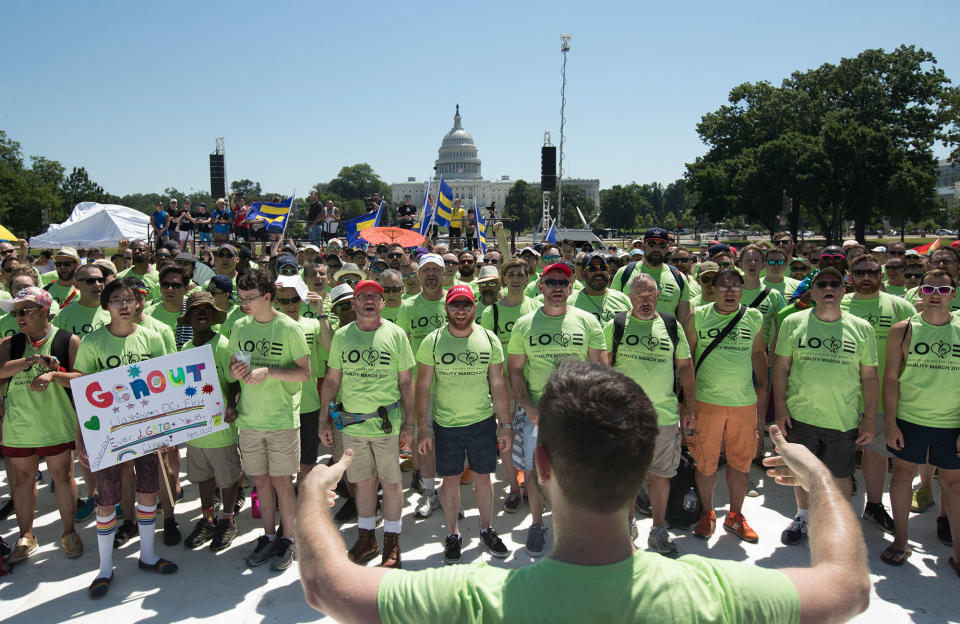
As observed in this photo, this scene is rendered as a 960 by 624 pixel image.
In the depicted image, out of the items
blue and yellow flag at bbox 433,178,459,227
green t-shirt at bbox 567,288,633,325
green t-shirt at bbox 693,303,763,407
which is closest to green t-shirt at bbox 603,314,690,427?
green t-shirt at bbox 693,303,763,407

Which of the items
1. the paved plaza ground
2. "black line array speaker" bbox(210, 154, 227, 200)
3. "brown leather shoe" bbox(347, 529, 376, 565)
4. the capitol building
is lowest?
the paved plaza ground

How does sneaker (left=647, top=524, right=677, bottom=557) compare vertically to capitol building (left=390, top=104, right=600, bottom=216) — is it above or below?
below

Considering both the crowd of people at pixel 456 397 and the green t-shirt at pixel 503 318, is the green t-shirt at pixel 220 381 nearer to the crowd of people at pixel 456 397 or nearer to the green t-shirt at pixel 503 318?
the crowd of people at pixel 456 397

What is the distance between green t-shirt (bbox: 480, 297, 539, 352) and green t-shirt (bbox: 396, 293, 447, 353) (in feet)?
1.63

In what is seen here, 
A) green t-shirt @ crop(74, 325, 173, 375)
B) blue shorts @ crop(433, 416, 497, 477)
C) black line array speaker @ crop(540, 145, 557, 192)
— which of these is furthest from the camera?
black line array speaker @ crop(540, 145, 557, 192)

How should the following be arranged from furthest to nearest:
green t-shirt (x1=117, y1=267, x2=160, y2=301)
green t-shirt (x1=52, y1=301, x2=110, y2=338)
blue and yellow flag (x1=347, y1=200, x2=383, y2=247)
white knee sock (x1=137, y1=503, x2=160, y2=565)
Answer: blue and yellow flag (x1=347, y1=200, x2=383, y2=247)
green t-shirt (x1=117, y1=267, x2=160, y2=301)
green t-shirt (x1=52, y1=301, x2=110, y2=338)
white knee sock (x1=137, y1=503, x2=160, y2=565)

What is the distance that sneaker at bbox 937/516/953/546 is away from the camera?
15.7 ft

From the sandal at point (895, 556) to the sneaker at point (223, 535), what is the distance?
16.7 ft

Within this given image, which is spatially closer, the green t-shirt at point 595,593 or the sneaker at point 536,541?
the green t-shirt at point 595,593

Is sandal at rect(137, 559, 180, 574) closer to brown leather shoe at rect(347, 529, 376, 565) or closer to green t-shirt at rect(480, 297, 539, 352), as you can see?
brown leather shoe at rect(347, 529, 376, 565)

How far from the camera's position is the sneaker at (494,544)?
15.2ft

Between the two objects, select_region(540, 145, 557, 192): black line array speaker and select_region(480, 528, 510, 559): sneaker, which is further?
select_region(540, 145, 557, 192): black line array speaker

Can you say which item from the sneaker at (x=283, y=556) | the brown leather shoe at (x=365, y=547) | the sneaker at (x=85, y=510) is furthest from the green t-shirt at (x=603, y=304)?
the sneaker at (x=85, y=510)

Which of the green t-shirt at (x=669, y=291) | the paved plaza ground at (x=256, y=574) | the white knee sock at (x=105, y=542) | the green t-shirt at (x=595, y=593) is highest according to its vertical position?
the green t-shirt at (x=669, y=291)
